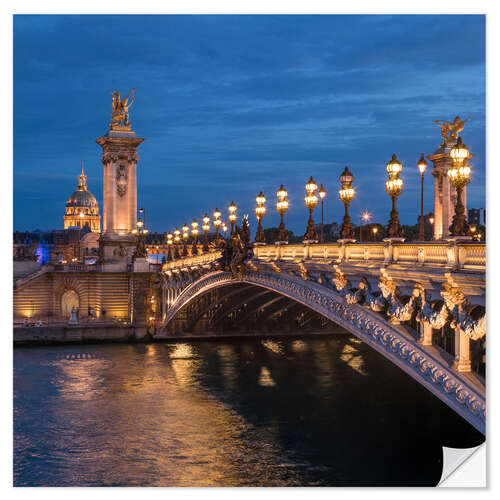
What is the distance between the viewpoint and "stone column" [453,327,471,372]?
16.2 metres

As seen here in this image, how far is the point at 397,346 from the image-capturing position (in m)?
19.5

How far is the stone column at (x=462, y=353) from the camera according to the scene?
53.2ft

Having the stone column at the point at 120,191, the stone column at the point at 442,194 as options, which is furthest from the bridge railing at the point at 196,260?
the stone column at the point at 120,191

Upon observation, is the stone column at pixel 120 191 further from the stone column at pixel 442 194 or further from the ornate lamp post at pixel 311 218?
the ornate lamp post at pixel 311 218

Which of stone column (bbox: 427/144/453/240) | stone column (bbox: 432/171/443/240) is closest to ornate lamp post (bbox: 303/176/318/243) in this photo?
stone column (bbox: 427/144/453/240)

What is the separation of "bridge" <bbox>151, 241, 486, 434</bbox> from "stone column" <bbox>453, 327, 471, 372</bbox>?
0.8 inches

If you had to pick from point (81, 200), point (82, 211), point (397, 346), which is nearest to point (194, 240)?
point (397, 346)

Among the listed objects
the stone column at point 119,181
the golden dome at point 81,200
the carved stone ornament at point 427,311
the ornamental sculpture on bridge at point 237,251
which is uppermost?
the golden dome at point 81,200

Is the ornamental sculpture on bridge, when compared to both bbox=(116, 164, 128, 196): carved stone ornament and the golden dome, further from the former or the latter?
the golden dome

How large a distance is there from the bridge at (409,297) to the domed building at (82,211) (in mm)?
135827
